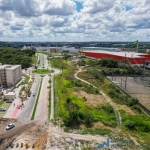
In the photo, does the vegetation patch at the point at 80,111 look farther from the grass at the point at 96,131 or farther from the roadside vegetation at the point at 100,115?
the grass at the point at 96,131

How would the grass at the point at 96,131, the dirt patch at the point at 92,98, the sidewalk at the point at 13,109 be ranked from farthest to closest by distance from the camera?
1. the dirt patch at the point at 92,98
2. the sidewalk at the point at 13,109
3. the grass at the point at 96,131

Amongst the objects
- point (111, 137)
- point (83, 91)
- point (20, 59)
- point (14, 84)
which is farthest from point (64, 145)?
point (20, 59)

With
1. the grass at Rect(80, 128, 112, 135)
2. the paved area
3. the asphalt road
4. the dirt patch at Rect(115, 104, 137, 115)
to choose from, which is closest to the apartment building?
the asphalt road

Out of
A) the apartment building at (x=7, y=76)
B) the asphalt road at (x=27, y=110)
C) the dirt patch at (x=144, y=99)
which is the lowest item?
the dirt patch at (x=144, y=99)

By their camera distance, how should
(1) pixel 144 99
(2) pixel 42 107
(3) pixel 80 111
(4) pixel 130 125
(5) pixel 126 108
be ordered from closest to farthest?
1. (4) pixel 130 125
2. (3) pixel 80 111
3. (2) pixel 42 107
4. (5) pixel 126 108
5. (1) pixel 144 99

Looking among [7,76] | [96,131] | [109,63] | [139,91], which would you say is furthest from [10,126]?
[109,63]

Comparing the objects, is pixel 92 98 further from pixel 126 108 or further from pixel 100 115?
pixel 100 115

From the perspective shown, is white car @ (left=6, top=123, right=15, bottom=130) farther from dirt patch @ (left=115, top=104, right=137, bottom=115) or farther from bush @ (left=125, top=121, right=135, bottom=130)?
dirt patch @ (left=115, top=104, right=137, bottom=115)

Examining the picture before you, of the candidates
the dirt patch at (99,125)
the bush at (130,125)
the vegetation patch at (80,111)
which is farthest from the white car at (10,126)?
the bush at (130,125)
